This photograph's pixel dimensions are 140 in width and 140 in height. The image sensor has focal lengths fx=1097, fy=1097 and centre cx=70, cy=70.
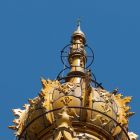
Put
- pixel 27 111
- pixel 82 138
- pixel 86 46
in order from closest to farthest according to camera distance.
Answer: pixel 82 138, pixel 27 111, pixel 86 46

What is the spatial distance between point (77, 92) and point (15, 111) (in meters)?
2.63

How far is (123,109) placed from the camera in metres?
39.6

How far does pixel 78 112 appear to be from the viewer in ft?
126

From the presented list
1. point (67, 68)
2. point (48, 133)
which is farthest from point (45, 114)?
point (67, 68)

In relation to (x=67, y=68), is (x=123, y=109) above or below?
below

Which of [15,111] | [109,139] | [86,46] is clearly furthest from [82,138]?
[86,46]

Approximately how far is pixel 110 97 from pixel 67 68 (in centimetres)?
316

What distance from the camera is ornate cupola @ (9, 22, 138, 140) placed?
38.3 m

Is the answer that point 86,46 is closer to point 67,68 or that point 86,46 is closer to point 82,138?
point 67,68

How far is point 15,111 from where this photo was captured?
132ft

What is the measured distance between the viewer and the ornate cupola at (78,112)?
38.3 metres

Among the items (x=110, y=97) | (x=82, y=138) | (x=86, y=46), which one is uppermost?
(x=86, y=46)

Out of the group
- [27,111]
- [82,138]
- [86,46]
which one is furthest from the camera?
[86,46]

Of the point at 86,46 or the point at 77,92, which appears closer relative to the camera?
the point at 77,92
